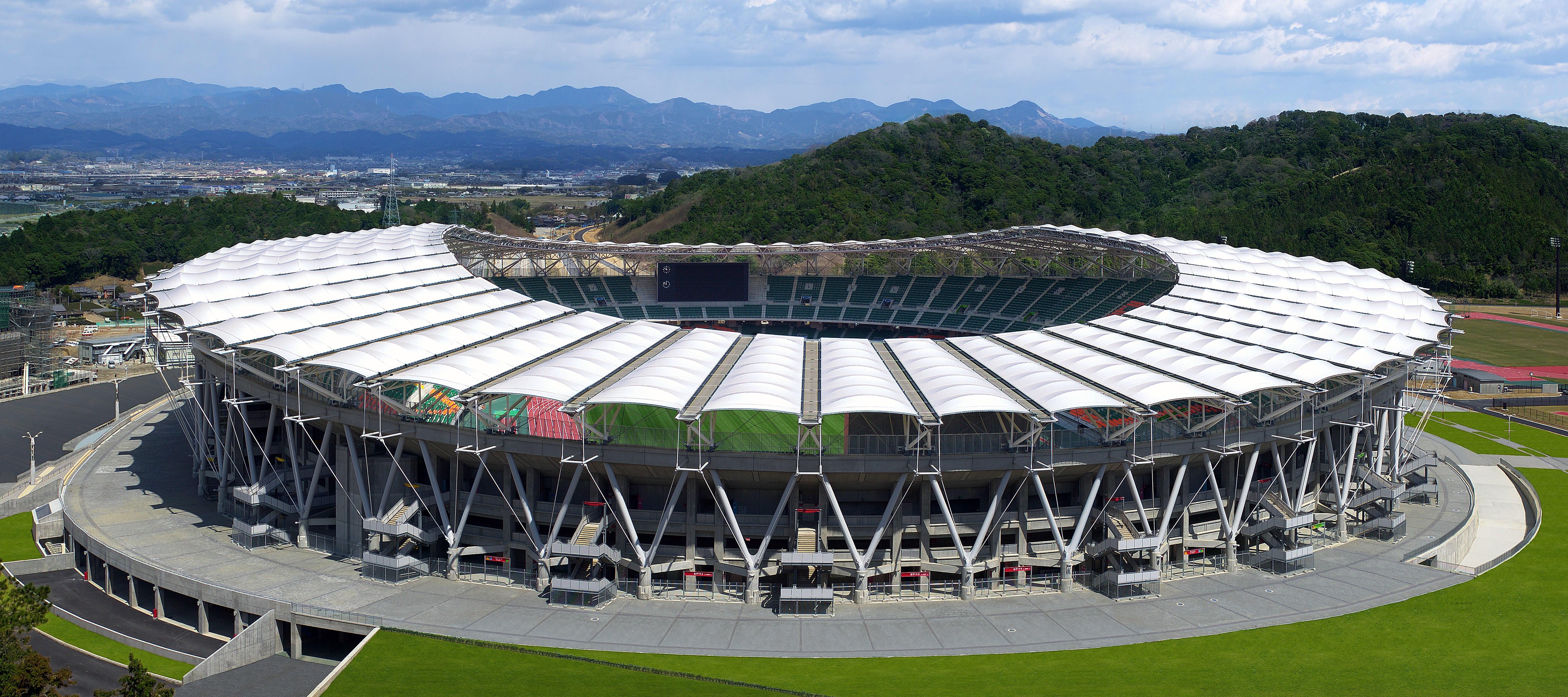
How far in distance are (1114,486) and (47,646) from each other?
43228mm

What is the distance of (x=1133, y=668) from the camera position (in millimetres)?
34688

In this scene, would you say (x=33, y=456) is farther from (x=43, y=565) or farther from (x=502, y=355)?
(x=502, y=355)

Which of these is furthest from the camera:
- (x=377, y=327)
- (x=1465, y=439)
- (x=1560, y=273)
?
(x=1560, y=273)

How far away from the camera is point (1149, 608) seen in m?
40.0

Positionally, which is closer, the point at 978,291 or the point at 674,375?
the point at 674,375

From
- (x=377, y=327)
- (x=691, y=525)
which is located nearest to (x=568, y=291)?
(x=377, y=327)

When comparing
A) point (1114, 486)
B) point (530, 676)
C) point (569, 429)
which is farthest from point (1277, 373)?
point (530, 676)

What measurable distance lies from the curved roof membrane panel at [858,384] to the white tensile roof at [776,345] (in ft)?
0.44

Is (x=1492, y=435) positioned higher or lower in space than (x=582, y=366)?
lower

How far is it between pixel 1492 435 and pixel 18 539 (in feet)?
304

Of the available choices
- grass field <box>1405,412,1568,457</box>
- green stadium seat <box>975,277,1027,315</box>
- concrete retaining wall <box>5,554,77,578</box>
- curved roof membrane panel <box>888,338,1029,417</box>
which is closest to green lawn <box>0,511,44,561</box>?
→ concrete retaining wall <box>5,554,77,578</box>

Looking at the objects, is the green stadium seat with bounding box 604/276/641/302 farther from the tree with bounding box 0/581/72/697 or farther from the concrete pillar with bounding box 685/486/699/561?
the tree with bounding box 0/581/72/697

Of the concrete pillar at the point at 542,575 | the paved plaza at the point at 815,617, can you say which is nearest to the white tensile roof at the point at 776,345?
the concrete pillar at the point at 542,575

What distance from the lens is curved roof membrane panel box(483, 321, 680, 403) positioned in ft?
137
